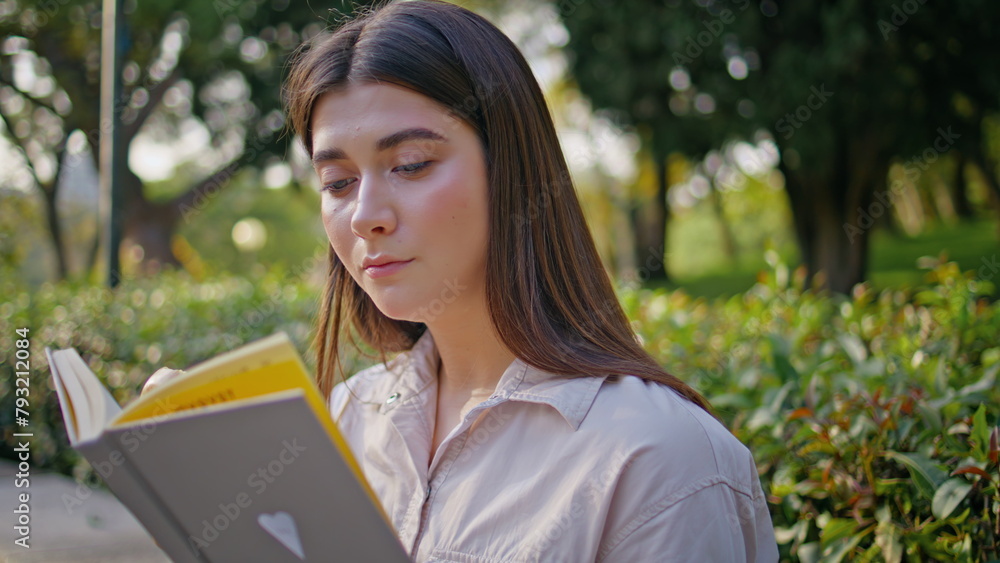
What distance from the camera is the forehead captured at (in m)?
1.41

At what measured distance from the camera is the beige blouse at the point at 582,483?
4.00 feet

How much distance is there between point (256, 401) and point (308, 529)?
0.76ft

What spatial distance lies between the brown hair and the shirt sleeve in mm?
227

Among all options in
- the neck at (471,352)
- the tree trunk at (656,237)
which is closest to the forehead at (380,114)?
the neck at (471,352)

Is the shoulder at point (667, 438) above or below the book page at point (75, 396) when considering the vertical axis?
below

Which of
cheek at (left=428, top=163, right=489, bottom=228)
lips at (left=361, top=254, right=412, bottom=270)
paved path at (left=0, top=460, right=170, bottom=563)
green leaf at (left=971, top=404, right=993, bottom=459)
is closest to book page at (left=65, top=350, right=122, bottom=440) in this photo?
lips at (left=361, top=254, right=412, bottom=270)

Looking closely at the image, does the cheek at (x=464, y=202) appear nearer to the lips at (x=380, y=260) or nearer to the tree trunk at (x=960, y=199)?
the lips at (x=380, y=260)

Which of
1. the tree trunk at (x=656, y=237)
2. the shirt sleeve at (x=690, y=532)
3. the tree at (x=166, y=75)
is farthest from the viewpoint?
the tree trunk at (x=656, y=237)

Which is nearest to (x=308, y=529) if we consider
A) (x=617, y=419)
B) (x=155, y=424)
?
(x=155, y=424)

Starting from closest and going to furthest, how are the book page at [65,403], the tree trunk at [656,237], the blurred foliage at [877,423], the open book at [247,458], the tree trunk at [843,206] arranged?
the open book at [247,458] → the book page at [65,403] → the blurred foliage at [877,423] → the tree trunk at [843,206] → the tree trunk at [656,237]

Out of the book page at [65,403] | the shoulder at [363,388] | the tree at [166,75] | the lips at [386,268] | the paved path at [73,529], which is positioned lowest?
the paved path at [73,529]

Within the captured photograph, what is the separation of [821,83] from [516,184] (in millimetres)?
9116

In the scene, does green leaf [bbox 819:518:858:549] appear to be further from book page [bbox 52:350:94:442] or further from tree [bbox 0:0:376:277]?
tree [bbox 0:0:376:277]

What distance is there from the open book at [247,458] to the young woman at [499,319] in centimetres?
34
